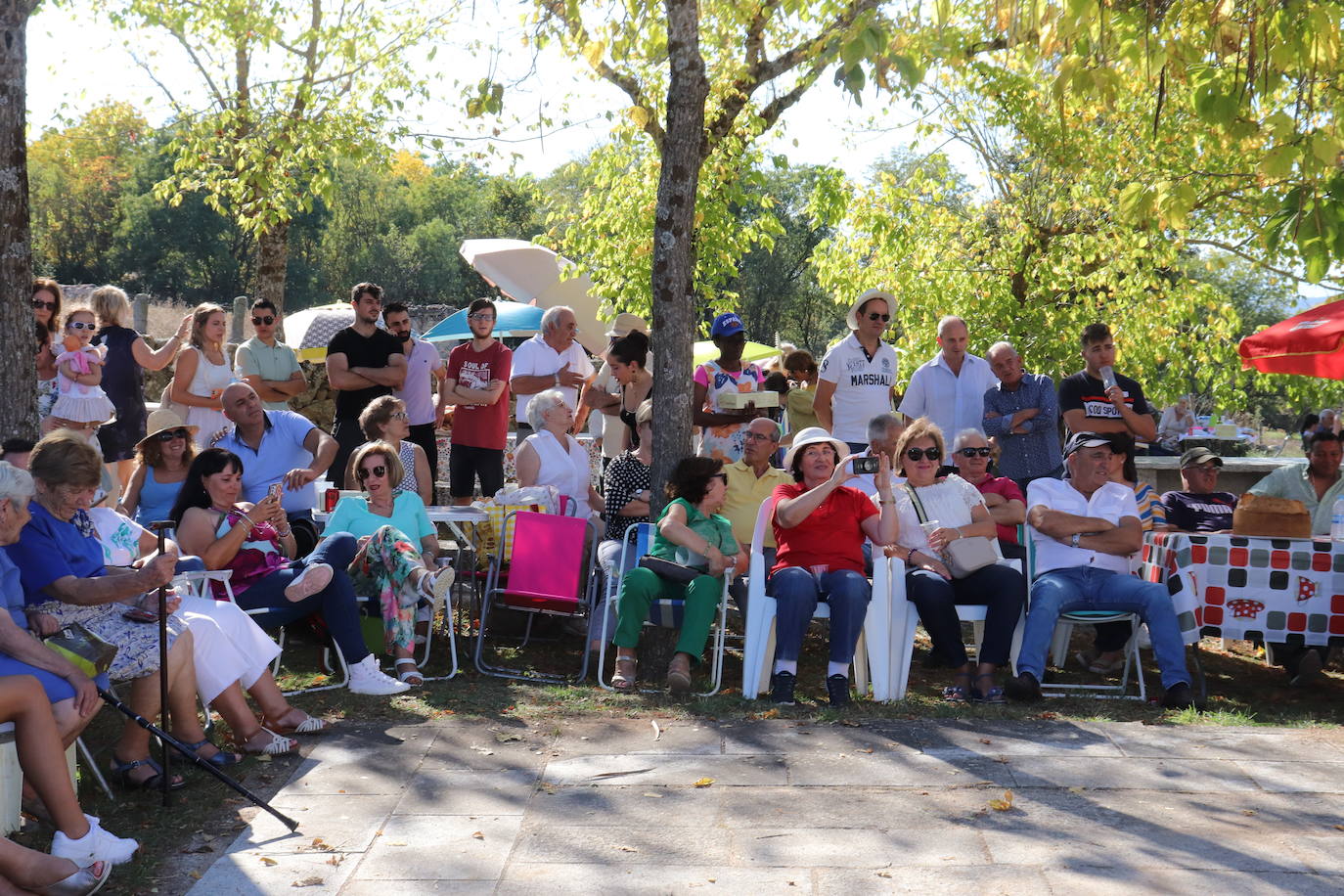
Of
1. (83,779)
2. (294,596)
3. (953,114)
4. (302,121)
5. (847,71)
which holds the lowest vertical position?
(83,779)

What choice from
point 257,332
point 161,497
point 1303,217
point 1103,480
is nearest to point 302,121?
point 257,332

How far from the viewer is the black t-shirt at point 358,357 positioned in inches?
338

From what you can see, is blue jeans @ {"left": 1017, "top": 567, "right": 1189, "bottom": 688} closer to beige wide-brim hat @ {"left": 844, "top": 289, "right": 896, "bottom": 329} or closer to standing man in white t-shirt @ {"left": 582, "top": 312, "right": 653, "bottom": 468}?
beige wide-brim hat @ {"left": 844, "top": 289, "right": 896, "bottom": 329}

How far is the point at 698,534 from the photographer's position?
6.67 meters

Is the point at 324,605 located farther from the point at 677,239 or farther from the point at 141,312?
the point at 141,312

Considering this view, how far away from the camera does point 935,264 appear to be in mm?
14539

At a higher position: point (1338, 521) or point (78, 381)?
point (78, 381)


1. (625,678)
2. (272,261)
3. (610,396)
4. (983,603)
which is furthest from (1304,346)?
(272,261)

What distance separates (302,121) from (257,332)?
3437 millimetres

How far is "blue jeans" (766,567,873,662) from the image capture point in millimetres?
6195

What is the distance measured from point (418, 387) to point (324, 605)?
2801mm

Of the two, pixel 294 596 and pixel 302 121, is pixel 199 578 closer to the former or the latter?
pixel 294 596

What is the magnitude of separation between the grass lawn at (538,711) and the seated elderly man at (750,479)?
73cm

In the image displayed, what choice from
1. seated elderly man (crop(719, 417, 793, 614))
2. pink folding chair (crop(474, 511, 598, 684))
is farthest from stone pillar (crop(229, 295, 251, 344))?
seated elderly man (crop(719, 417, 793, 614))
